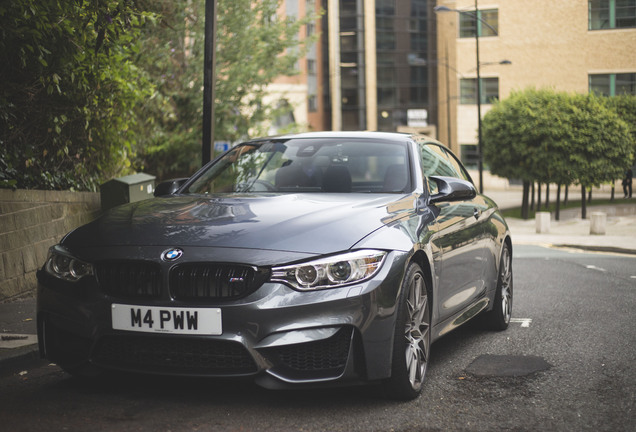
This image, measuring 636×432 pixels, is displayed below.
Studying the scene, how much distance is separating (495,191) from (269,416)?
5922 centimetres

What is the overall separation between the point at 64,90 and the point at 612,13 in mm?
42996

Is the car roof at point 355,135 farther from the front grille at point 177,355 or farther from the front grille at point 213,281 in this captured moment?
the front grille at point 177,355

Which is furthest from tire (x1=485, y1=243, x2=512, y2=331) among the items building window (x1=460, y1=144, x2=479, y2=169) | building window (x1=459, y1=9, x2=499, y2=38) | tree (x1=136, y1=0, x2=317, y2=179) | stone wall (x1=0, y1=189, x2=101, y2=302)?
building window (x1=460, y1=144, x2=479, y2=169)

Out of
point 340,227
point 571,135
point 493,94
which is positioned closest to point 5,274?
point 340,227

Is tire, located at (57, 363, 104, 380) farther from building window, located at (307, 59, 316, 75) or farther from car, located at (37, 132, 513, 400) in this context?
building window, located at (307, 59, 316, 75)

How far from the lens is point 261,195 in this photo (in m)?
5.56

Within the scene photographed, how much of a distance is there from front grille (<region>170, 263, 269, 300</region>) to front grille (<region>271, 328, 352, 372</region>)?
0.37 m

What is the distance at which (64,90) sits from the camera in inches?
391

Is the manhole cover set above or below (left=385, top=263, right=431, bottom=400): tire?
below

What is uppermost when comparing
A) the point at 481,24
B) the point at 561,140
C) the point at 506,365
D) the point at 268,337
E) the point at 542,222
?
the point at 481,24

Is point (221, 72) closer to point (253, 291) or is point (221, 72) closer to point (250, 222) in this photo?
point (250, 222)

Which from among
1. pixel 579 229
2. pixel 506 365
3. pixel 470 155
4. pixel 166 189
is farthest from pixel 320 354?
pixel 470 155

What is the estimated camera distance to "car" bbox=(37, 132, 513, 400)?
14.2 ft

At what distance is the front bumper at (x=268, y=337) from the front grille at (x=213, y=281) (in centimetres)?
5
